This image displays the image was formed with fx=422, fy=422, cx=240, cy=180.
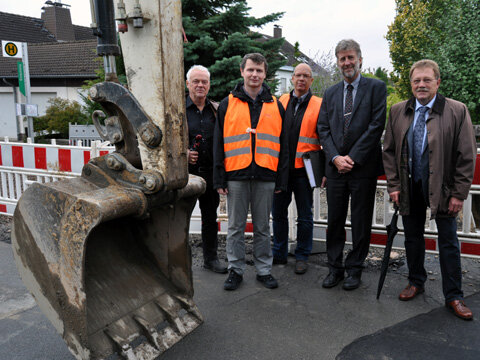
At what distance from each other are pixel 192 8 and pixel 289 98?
6.55 metres

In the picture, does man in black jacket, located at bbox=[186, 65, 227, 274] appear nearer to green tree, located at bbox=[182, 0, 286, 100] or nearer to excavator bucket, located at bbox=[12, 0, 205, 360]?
excavator bucket, located at bbox=[12, 0, 205, 360]

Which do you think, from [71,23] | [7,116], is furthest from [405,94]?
[71,23]

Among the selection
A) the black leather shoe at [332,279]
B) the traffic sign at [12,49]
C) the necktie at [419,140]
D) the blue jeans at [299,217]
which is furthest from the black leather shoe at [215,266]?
the traffic sign at [12,49]

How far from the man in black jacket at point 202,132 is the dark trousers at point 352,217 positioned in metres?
1.16

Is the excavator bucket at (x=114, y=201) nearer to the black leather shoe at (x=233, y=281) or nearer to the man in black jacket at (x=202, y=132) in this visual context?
the black leather shoe at (x=233, y=281)

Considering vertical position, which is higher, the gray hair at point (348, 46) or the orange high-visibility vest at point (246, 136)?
the gray hair at point (348, 46)

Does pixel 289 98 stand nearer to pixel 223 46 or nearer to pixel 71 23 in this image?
pixel 223 46

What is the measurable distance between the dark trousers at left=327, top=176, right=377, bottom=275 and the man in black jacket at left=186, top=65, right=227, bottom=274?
1156 millimetres

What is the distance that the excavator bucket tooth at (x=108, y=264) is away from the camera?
2.32m

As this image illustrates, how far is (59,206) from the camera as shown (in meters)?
2.37

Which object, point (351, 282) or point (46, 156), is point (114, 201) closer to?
point (351, 282)

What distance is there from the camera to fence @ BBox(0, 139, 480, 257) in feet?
14.3

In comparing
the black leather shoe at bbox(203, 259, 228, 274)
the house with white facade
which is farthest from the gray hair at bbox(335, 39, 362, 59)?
the house with white facade

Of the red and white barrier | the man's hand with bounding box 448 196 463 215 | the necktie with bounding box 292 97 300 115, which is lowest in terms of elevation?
the man's hand with bounding box 448 196 463 215
